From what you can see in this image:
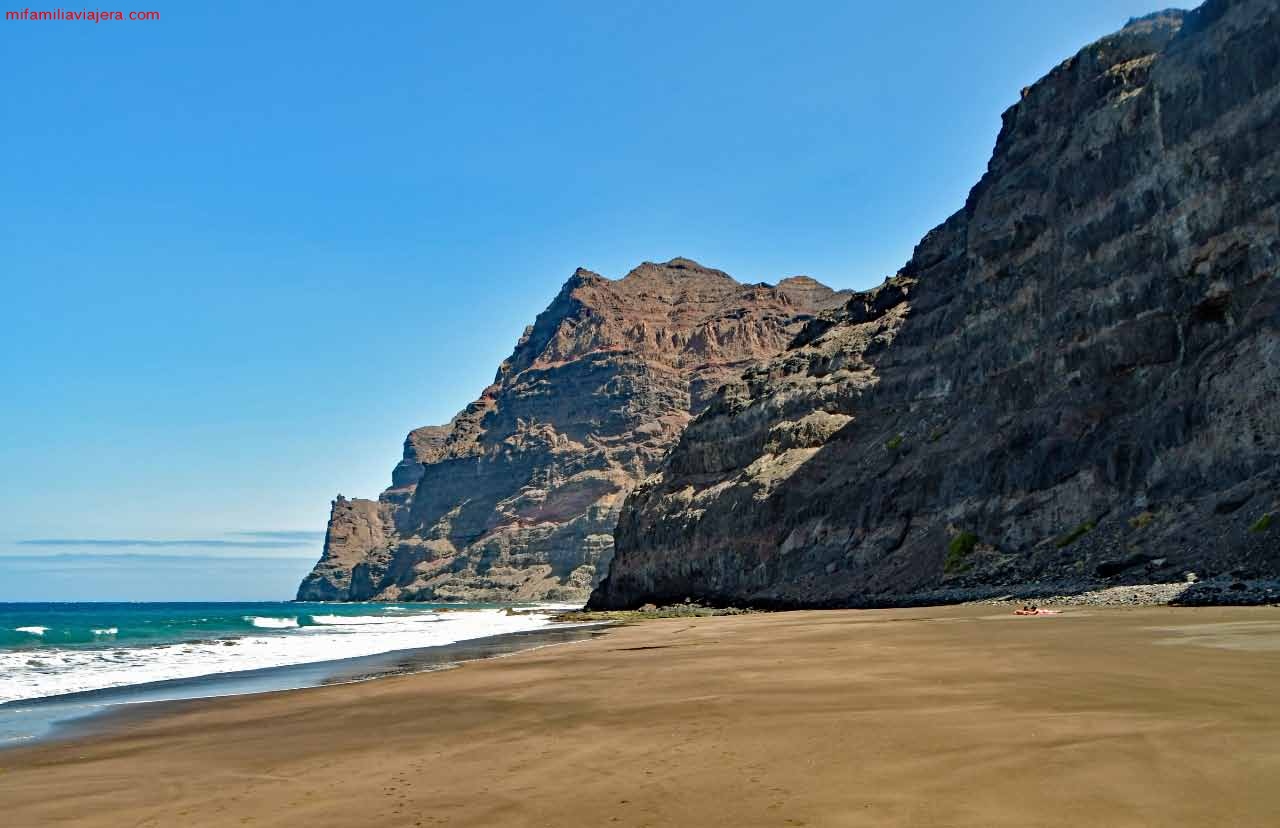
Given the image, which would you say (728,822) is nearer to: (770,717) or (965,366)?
(770,717)

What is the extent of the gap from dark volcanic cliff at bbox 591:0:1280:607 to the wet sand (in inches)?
861

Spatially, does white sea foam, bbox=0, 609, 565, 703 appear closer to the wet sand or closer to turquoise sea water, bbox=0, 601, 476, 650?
turquoise sea water, bbox=0, 601, 476, 650

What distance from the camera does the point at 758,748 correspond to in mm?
10141

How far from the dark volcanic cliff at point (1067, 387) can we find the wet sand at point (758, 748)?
861 inches

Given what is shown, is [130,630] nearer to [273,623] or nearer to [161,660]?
[273,623]

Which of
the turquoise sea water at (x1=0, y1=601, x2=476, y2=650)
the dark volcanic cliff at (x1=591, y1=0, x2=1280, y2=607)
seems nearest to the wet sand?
the dark volcanic cliff at (x1=591, y1=0, x2=1280, y2=607)

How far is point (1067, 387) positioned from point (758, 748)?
50.3 metres

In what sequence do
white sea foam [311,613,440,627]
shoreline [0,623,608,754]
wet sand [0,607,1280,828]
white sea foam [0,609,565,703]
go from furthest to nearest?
white sea foam [311,613,440,627], white sea foam [0,609,565,703], shoreline [0,623,608,754], wet sand [0,607,1280,828]

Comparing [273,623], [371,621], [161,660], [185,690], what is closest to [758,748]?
[185,690]

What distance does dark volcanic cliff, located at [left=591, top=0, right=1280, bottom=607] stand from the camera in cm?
4172

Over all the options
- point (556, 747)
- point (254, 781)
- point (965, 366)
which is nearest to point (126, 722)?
point (254, 781)

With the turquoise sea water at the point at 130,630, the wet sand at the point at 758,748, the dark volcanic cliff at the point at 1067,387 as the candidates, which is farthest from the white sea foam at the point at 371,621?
the wet sand at the point at 758,748

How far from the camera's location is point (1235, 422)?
40406mm

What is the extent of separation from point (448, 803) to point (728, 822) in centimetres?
301
